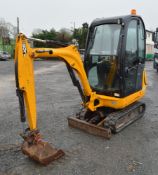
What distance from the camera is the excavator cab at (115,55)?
17.9ft

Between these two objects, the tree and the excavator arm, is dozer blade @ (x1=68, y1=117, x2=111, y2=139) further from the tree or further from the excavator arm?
the tree

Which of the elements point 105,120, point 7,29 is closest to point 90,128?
point 105,120

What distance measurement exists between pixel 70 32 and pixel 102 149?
132ft

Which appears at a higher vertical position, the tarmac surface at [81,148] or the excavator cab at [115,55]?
the excavator cab at [115,55]

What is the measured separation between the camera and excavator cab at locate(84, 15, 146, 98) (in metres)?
5.46

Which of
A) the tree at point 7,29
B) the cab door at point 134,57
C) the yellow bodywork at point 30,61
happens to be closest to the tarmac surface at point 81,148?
the yellow bodywork at point 30,61

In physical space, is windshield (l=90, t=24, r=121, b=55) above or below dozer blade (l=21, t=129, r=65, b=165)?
above

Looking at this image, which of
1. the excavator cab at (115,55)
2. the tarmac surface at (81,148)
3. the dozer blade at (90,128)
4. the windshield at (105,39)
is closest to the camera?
the tarmac surface at (81,148)

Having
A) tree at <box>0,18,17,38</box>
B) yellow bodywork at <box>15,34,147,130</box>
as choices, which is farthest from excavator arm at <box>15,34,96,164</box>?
tree at <box>0,18,17,38</box>

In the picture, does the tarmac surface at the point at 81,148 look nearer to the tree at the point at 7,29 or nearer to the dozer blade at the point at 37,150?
the dozer blade at the point at 37,150

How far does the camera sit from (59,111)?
24.1 ft

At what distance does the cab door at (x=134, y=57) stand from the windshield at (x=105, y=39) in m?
0.24

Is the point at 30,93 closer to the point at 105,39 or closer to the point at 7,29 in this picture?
the point at 105,39

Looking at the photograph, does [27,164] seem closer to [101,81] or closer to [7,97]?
[101,81]
